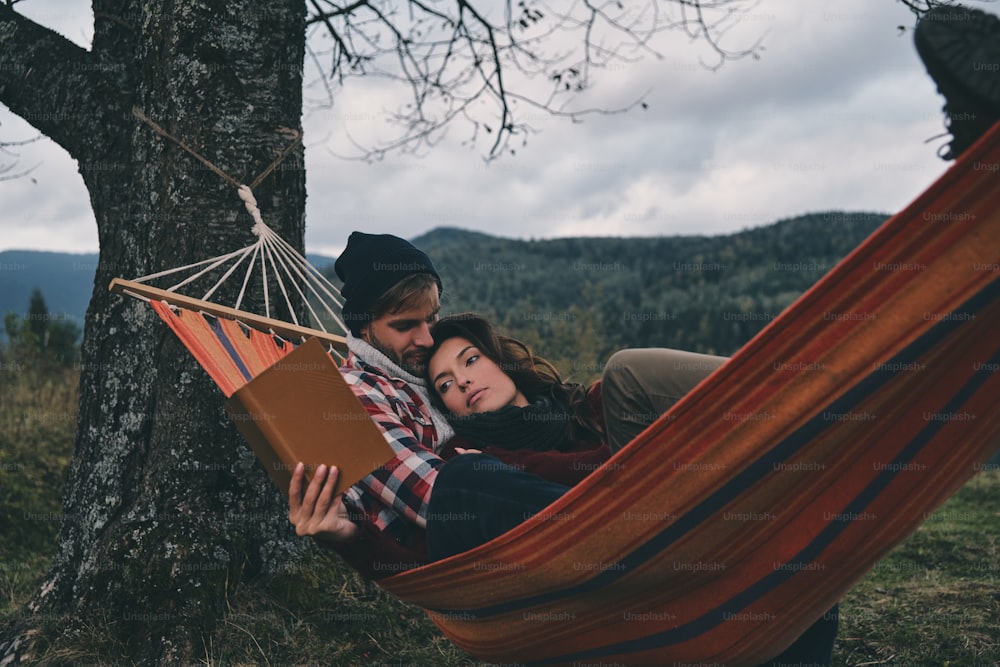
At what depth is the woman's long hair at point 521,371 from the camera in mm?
1912

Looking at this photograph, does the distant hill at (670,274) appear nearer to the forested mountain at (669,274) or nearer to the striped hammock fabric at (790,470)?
the forested mountain at (669,274)

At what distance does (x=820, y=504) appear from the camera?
1270mm

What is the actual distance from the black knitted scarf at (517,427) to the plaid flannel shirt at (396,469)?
86 mm

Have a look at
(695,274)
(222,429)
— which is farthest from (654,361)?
(695,274)

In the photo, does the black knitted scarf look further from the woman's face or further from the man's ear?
the man's ear

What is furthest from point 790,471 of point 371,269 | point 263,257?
point 263,257

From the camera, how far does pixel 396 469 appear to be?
154 cm

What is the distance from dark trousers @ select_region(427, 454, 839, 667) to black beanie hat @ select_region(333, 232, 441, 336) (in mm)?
674

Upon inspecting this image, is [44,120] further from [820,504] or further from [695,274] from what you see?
[695,274]

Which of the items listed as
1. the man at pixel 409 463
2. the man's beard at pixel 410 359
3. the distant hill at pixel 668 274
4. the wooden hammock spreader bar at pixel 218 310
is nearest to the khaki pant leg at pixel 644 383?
the man at pixel 409 463

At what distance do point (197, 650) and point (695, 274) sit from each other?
35.4m

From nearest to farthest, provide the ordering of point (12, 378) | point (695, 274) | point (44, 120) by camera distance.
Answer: point (44, 120) < point (12, 378) < point (695, 274)

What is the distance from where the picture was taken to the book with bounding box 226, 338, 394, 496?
4.37ft

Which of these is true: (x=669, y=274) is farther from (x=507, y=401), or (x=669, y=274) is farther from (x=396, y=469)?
(x=396, y=469)
